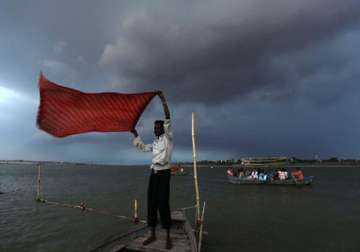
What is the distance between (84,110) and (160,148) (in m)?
1.76

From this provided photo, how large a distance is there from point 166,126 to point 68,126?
1961mm

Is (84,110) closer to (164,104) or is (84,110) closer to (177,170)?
(164,104)

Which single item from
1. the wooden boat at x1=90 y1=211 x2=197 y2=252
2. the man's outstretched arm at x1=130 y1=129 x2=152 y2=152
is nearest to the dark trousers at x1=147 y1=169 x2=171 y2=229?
the man's outstretched arm at x1=130 y1=129 x2=152 y2=152

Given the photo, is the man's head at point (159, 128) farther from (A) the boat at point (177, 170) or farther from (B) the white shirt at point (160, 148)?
(A) the boat at point (177, 170)

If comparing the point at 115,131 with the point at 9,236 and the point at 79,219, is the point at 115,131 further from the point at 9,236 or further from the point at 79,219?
the point at 79,219

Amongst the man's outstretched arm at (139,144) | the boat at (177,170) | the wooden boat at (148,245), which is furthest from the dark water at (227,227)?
the boat at (177,170)

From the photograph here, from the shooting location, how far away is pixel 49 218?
740 inches

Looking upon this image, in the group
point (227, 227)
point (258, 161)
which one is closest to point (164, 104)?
point (227, 227)

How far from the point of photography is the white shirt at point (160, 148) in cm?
693

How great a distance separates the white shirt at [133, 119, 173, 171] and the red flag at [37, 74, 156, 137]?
18.5 inches

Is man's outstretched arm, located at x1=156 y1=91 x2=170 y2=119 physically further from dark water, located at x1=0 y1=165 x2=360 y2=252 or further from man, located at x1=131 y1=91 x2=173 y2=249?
dark water, located at x1=0 y1=165 x2=360 y2=252

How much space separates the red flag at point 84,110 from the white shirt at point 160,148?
470mm

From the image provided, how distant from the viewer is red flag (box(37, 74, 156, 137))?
6020 mm

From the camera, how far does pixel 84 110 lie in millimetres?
6398
